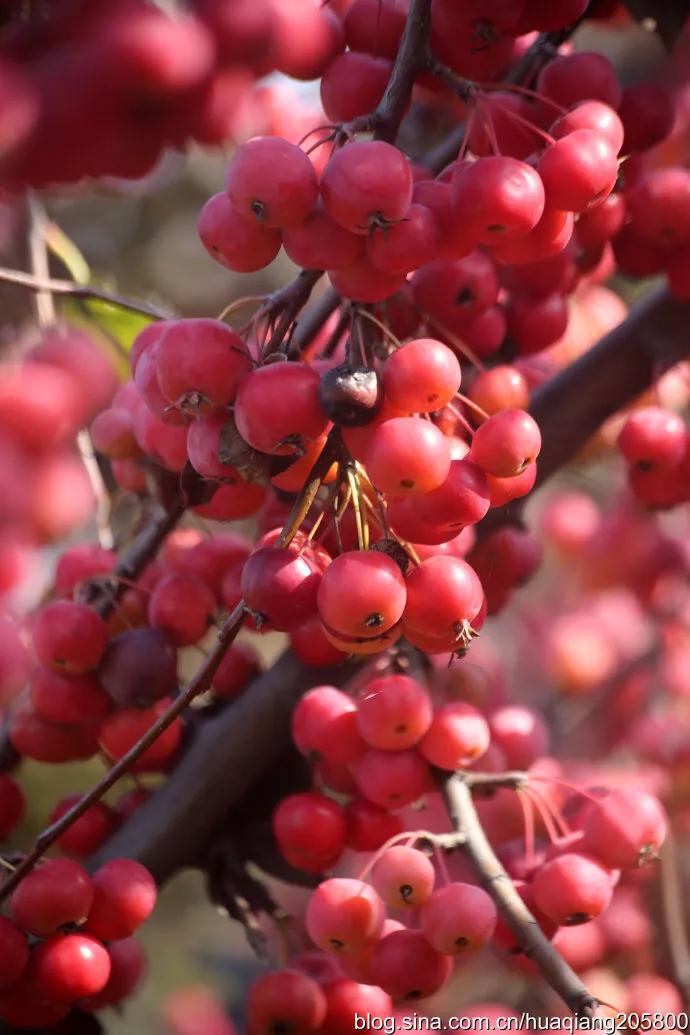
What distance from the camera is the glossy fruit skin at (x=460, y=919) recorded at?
0.60 meters

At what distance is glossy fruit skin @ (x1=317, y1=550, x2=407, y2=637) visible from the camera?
0.48m

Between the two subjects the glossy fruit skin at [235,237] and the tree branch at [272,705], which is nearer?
the glossy fruit skin at [235,237]

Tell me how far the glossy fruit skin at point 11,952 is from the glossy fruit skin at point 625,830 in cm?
32

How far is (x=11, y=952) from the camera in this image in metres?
0.59

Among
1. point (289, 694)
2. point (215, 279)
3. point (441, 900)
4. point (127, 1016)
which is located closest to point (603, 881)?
point (441, 900)

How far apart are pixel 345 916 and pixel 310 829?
0.07 m

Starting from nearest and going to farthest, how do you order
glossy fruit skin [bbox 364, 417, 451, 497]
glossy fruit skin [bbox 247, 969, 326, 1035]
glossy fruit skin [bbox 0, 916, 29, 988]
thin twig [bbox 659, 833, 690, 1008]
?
1. glossy fruit skin [bbox 364, 417, 451, 497]
2. glossy fruit skin [bbox 0, 916, 29, 988]
3. glossy fruit skin [bbox 247, 969, 326, 1035]
4. thin twig [bbox 659, 833, 690, 1008]

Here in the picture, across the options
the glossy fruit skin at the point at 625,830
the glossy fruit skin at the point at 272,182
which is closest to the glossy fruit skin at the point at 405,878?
the glossy fruit skin at the point at 625,830

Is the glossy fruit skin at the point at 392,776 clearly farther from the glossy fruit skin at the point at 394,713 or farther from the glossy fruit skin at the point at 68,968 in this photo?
the glossy fruit skin at the point at 68,968

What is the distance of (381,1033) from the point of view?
0.67 m

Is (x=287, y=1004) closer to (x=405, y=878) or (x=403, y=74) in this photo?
(x=405, y=878)

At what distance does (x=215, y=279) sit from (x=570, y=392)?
76 centimetres

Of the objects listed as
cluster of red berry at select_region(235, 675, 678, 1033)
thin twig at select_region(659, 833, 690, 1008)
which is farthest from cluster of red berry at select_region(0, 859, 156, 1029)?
thin twig at select_region(659, 833, 690, 1008)

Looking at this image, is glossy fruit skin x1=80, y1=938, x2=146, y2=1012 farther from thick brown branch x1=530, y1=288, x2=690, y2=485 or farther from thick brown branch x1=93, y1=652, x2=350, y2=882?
thick brown branch x1=530, y1=288, x2=690, y2=485
